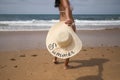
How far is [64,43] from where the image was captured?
463cm

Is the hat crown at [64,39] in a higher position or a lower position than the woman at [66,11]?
lower

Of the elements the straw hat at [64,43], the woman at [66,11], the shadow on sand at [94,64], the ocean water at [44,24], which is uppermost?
the woman at [66,11]

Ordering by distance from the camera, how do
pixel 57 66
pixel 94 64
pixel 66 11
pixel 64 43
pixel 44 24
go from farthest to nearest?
pixel 44 24 < pixel 94 64 < pixel 57 66 < pixel 66 11 < pixel 64 43

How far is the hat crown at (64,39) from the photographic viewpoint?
4.64 meters

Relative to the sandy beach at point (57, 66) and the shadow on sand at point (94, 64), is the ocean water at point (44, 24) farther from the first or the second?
the shadow on sand at point (94, 64)

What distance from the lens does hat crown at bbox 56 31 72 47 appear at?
464cm

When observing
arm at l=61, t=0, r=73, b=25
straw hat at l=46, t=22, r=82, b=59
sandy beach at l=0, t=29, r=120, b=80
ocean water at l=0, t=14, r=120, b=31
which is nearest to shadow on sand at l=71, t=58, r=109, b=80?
sandy beach at l=0, t=29, r=120, b=80

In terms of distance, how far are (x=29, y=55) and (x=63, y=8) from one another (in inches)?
80.0

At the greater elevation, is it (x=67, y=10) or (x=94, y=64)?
(x=67, y=10)

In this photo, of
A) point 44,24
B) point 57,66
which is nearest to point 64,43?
point 57,66

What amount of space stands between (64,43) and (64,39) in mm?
69

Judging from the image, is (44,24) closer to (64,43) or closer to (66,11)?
(66,11)

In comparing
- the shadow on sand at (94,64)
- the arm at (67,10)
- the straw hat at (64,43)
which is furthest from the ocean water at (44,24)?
the straw hat at (64,43)

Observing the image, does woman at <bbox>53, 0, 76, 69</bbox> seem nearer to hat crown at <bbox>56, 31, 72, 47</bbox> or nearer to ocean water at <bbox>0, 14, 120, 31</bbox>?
hat crown at <bbox>56, 31, 72, 47</bbox>
